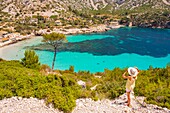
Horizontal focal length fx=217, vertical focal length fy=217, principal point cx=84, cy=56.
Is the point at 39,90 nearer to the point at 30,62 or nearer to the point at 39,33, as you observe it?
the point at 30,62

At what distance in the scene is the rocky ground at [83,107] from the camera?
33.4 feet

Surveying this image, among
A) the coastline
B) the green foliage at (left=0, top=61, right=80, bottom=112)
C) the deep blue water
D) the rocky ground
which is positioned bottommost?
the deep blue water

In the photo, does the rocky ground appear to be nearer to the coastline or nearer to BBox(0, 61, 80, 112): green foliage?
BBox(0, 61, 80, 112): green foliage

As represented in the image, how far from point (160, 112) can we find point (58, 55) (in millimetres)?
50181

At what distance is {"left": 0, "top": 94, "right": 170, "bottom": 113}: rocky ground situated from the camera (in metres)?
10.2

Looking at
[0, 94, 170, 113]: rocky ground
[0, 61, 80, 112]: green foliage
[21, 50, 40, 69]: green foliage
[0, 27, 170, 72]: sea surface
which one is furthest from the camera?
[0, 27, 170, 72]: sea surface

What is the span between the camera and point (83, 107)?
1124 centimetres

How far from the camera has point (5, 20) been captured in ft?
379

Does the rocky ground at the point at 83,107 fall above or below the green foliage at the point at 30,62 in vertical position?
above

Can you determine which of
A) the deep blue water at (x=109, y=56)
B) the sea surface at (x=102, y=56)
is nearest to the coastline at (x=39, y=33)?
the sea surface at (x=102, y=56)

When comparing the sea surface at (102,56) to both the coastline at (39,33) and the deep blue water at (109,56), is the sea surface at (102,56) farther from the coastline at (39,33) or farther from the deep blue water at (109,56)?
the coastline at (39,33)

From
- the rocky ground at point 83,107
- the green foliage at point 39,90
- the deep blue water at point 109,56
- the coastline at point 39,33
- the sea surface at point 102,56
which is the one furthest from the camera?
the coastline at point 39,33

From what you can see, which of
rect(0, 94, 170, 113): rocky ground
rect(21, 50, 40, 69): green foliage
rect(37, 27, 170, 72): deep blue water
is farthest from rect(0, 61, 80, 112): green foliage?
rect(37, 27, 170, 72): deep blue water

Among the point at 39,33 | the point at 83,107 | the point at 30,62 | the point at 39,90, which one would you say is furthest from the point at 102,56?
the point at 83,107
